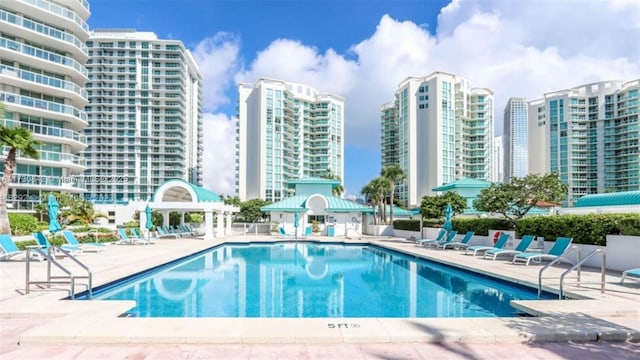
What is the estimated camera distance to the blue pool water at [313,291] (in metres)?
8.17

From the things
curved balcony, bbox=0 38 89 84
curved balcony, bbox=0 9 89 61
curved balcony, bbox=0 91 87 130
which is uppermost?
curved balcony, bbox=0 9 89 61

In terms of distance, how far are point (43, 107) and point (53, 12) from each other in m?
8.23

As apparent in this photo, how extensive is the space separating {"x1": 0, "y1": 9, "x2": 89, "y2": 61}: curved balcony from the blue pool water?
92.0 feet

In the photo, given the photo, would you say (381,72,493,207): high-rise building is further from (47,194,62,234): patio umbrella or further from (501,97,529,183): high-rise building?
(47,194,62,234): patio umbrella

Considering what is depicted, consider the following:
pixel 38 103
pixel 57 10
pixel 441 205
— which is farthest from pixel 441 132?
pixel 38 103

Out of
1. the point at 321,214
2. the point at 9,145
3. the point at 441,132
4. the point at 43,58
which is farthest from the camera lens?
the point at 441,132

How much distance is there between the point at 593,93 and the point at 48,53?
101 m

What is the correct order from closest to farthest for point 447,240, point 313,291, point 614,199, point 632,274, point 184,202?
point 632,274
point 313,291
point 447,240
point 614,199
point 184,202

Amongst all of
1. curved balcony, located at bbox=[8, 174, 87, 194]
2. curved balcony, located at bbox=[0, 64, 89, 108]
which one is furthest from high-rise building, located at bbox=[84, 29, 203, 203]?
curved balcony, located at bbox=[0, 64, 89, 108]

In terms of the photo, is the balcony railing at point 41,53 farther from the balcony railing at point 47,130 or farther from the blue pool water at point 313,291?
the blue pool water at point 313,291

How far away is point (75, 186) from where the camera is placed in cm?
3572

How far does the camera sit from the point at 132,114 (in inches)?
3152

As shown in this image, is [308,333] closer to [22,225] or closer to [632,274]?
[632,274]

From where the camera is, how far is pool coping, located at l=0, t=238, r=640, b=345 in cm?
500
